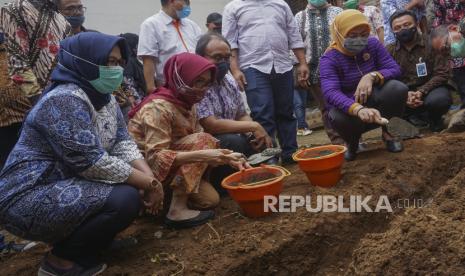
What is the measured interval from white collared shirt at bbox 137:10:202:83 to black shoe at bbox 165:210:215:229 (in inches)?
65.5

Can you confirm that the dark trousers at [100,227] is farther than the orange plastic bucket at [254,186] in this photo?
No

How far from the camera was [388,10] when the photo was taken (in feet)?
18.0

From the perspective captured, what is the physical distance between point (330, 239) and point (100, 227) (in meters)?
1.30

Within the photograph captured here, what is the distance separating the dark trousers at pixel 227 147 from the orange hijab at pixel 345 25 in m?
1.09

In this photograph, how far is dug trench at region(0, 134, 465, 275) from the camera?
1.89 metres

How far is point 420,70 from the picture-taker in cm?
464

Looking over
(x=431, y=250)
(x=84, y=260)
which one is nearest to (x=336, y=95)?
(x=431, y=250)

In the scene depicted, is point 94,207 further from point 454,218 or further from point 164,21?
point 164,21

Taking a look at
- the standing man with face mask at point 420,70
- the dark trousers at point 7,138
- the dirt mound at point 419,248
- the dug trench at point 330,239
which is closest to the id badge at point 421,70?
the standing man with face mask at point 420,70

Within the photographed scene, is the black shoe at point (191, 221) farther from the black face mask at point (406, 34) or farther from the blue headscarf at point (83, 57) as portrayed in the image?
the black face mask at point (406, 34)

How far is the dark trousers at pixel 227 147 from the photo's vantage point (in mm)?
3518

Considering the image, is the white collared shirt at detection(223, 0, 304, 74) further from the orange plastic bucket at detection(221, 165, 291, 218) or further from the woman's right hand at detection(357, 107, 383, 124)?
the orange plastic bucket at detection(221, 165, 291, 218)

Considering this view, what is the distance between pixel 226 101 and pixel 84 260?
1.69m

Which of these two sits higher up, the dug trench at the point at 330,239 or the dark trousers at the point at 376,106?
the dark trousers at the point at 376,106
